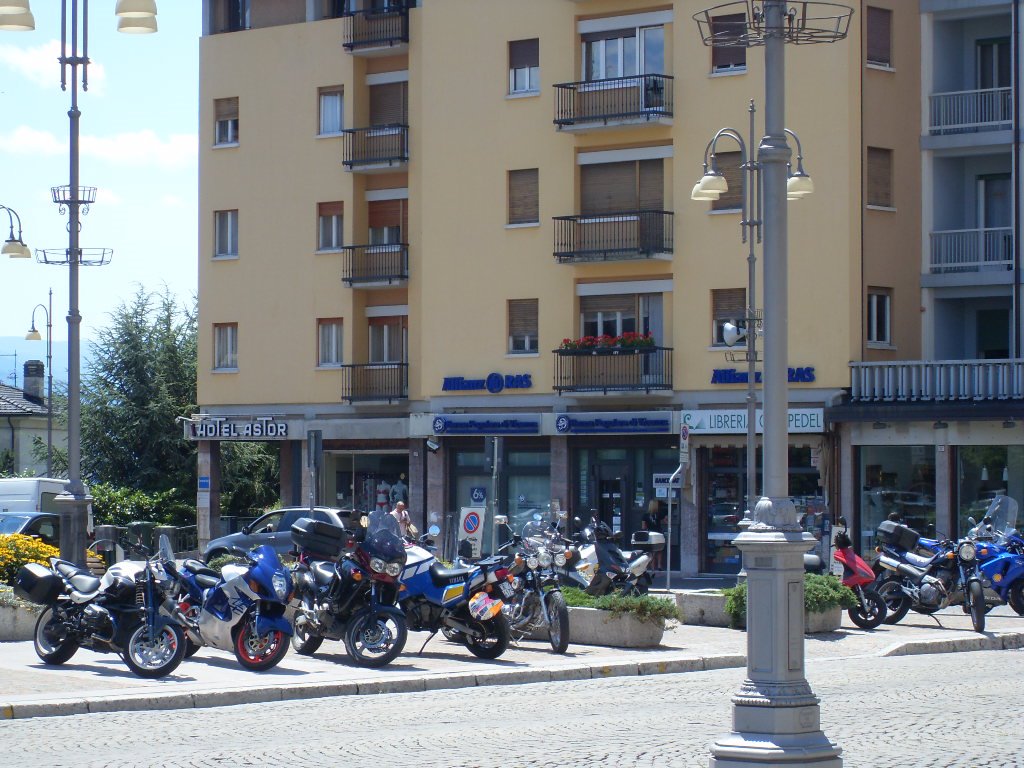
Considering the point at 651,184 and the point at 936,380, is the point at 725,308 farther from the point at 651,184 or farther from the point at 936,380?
the point at 936,380

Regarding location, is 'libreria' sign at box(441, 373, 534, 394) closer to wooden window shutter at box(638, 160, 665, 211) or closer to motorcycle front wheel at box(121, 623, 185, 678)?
wooden window shutter at box(638, 160, 665, 211)

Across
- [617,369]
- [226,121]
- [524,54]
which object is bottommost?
[617,369]

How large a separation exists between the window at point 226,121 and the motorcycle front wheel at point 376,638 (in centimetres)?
2956

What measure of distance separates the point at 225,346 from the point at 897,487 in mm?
18843

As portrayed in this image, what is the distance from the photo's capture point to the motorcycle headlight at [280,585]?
54.7 ft

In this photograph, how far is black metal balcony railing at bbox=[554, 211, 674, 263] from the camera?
→ 3822cm

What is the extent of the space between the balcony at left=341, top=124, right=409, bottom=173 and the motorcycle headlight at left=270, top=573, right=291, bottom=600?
26.5 metres

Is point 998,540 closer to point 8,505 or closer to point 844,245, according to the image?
point 844,245

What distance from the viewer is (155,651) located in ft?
52.8

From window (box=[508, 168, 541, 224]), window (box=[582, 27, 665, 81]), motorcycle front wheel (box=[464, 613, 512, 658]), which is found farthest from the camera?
window (box=[508, 168, 541, 224])

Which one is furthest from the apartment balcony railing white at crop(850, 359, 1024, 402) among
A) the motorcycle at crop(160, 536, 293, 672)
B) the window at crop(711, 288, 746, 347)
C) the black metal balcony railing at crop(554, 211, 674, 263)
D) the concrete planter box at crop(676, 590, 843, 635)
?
the motorcycle at crop(160, 536, 293, 672)

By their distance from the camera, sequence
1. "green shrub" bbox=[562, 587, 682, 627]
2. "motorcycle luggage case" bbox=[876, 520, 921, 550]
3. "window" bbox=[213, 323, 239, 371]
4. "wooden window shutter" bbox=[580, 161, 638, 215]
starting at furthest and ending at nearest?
"window" bbox=[213, 323, 239, 371] < "wooden window shutter" bbox=[580, 161, 638, 215] < "motorcycle luggage case" bbox=[876, 520, 921, 550] < "green shrub" bbox=[562, 587, 682, 627]

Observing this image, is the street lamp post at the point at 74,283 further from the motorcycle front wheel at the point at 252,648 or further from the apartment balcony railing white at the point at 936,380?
the apartment balcony railing white at the point at 936,380

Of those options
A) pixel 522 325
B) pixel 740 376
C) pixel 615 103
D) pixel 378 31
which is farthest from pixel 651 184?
pixel 378 31
